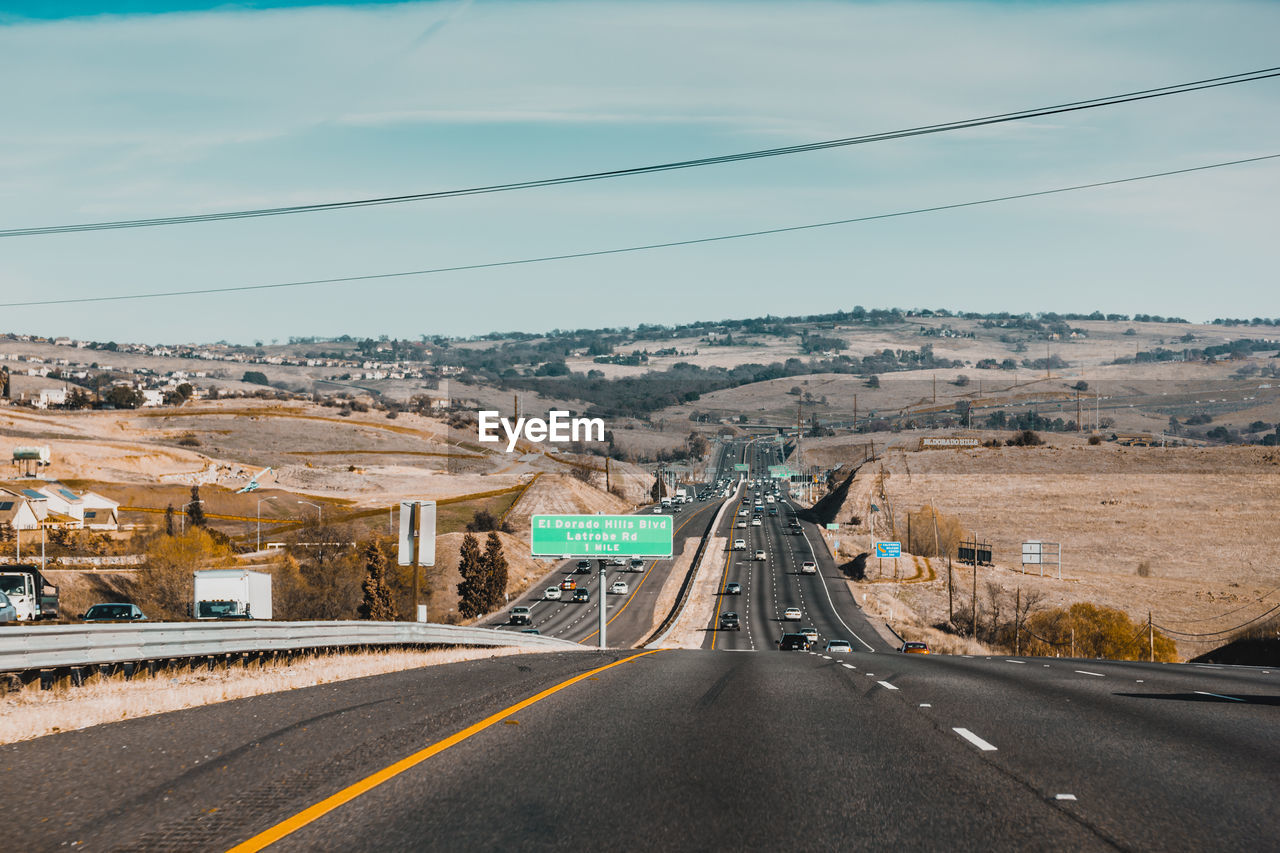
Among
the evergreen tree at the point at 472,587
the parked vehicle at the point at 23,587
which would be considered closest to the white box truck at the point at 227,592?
the parked vehicle at the point at 23,587

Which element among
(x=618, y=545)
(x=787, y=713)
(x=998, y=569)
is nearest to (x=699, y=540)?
(x=998, y=569)

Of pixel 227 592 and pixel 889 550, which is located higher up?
pixel 227 592

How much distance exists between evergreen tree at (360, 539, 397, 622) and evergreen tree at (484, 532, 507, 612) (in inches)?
360

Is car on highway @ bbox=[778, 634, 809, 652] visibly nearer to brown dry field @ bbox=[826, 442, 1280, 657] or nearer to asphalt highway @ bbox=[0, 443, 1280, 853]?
brown dry field @ bbox=[826, 442, 1280, 657]

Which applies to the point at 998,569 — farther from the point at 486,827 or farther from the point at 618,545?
the point at 486,827

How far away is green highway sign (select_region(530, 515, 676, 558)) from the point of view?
188 feet

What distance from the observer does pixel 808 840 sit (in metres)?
6.62

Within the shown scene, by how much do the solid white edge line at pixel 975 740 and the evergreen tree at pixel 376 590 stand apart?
81927mm

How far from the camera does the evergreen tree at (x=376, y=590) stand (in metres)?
91.5

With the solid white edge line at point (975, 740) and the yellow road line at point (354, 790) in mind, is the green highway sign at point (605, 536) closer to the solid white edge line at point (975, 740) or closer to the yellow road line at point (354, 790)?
the yellow road line at point (354, 790)

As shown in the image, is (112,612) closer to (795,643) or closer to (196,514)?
(795,643)

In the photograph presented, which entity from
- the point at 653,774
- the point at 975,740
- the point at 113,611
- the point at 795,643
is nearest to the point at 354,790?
the point at 653,774

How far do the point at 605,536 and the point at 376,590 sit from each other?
136 ft

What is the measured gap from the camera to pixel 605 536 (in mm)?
57500
